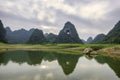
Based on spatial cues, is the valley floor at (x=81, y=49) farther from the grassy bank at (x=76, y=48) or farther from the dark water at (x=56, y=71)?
the dark water at (x=56, y=71)

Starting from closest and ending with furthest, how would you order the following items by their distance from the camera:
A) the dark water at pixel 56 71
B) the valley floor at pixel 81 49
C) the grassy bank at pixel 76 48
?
the dark water at pixel 56 71 → the valley floor at pixel 81 49 → the grassy bank at pixel 76 48

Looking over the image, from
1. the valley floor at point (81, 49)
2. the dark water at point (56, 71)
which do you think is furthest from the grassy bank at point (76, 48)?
the dark water at point (56, 71)

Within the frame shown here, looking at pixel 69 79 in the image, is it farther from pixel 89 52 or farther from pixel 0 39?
pixel 0 39

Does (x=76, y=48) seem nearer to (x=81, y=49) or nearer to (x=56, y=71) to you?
(x=81, y=49)

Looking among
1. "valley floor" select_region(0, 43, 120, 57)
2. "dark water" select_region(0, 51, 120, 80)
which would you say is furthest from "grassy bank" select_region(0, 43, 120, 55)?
"dark water" select_region(0, 51, 120, 80)

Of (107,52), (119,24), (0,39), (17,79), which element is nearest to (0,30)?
(0,39)

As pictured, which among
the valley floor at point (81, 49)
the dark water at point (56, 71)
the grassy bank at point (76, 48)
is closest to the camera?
the dark water at point (56, 71)

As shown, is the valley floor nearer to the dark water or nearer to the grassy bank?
the grassy bank

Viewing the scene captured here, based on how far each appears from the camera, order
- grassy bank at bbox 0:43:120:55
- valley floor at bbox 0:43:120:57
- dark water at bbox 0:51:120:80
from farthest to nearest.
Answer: grassy bank at bbox 0:43:120:55 < valley floor at bbox 0:43:120:57 < dark water at bbox 0:51:120:80

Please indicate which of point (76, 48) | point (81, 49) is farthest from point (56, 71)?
point (76, 48)

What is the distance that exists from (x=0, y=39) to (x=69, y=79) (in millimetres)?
148511

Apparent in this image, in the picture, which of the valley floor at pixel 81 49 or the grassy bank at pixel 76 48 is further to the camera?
the grassy bank at pixel 76 48

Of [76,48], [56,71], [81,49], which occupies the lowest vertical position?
[56,71]

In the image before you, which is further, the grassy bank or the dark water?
the grassy bank
